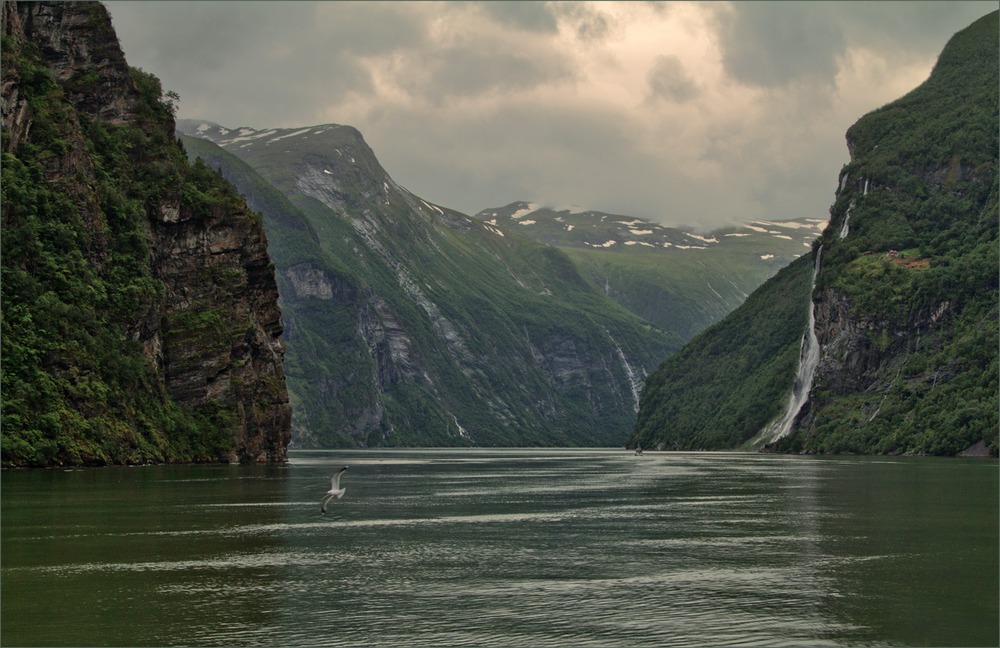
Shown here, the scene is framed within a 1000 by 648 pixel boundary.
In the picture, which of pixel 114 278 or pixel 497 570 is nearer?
pixel 497 570

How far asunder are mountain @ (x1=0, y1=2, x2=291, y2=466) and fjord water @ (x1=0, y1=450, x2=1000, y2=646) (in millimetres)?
38658

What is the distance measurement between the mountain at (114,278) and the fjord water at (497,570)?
38.7m

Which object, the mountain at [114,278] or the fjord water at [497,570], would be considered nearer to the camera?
the fjord water at [497,570]

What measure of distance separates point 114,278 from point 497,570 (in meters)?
113

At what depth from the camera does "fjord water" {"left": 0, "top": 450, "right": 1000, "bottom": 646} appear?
3347 centimetres

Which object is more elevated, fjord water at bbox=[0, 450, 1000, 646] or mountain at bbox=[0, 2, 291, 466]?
mountain at bbox=[0, 2, 291, 466]

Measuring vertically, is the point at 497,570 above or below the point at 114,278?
below

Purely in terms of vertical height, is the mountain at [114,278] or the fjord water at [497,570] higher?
the mountain at [114,278]

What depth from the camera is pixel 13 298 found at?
395 feet

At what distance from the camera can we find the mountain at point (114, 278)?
4754 inches

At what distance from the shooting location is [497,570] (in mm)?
45750

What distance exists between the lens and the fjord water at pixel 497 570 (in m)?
33.5

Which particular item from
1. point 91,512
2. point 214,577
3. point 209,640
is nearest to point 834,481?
point 91,512

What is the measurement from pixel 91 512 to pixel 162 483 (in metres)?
31.6
